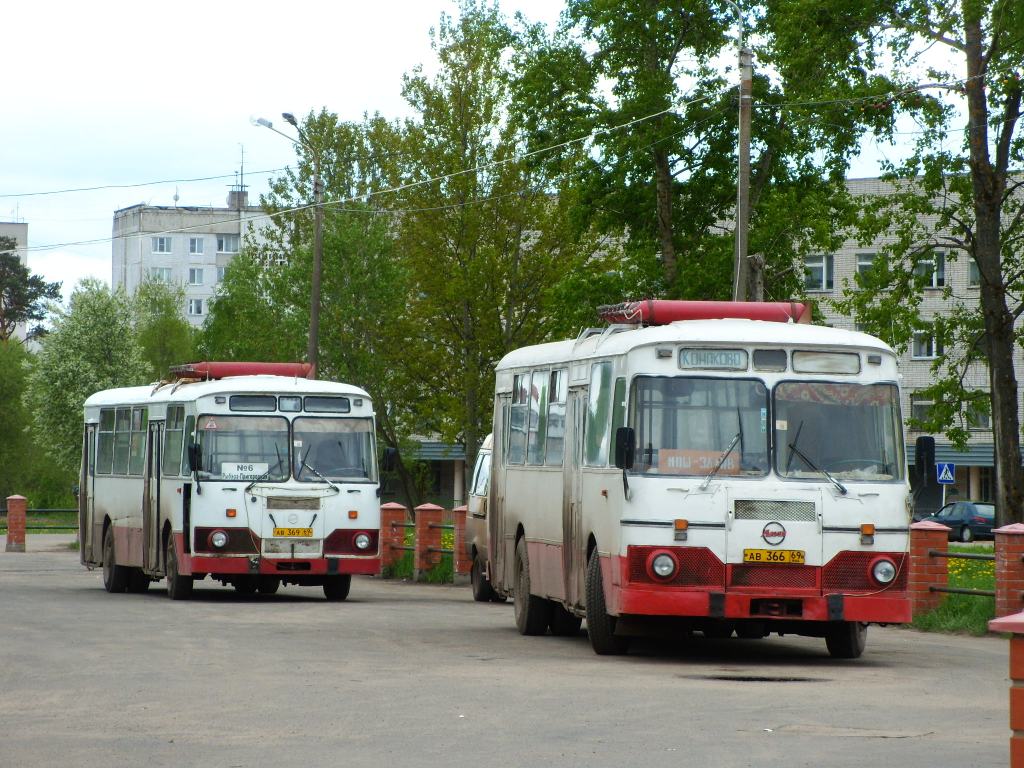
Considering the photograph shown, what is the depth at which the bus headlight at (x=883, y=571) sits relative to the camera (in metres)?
15.5

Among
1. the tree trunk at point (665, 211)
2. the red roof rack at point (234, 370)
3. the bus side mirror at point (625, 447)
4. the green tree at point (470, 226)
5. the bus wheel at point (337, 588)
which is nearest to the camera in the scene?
the bus side mirror at point (625, 447)

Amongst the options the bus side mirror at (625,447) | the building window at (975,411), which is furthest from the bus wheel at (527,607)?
the building window at (975,411)

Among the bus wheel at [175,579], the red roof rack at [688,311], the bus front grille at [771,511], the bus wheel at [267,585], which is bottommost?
the bus wheel at [267,585]

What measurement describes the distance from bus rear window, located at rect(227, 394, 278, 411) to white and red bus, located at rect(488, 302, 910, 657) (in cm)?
910

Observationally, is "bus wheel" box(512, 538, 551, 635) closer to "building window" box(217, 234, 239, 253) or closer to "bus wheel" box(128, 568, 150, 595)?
"bus wheel" box(128, 568, 150, 595)

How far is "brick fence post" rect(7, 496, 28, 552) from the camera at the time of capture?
157 feet

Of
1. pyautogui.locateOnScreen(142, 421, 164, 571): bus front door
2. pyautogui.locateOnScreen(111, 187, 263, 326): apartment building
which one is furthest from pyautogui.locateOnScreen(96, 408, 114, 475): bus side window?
pyautogui.locateOnScreen(111, 187, 263, 326): apartment building

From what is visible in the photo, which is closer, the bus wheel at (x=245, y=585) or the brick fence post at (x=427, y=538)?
the bus wheel at (x=245, y=585)

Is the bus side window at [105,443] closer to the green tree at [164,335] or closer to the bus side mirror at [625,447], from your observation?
the bus side mirror at [625,447]

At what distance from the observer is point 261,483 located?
24.7 meters

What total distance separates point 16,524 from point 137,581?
20564 mm

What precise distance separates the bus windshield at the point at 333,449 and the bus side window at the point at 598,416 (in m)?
8.59

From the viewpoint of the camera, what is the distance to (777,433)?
51.7 ft

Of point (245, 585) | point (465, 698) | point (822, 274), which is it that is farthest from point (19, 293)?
point (465, 698)
